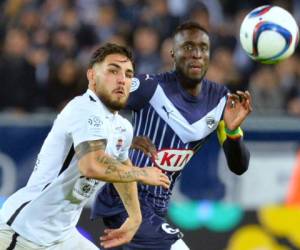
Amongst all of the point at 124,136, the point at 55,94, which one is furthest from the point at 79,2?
the point at 124,136

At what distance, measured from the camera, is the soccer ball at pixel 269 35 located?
7070 mm

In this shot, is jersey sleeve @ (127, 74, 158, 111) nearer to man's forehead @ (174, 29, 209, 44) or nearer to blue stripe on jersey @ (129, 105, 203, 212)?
blue stripe on jersey @ (129, 105, 203, 212)

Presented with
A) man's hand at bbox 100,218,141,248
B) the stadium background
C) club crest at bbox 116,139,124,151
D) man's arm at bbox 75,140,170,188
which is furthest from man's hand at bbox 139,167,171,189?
the stadium background

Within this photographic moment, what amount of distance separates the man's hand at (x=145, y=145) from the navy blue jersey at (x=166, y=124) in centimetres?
5

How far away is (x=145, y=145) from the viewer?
688 centimetres

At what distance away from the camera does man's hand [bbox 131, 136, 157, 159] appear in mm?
6875

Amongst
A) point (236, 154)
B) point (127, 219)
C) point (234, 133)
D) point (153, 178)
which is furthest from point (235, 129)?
point (153, 178)

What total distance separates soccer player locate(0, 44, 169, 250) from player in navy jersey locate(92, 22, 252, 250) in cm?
72

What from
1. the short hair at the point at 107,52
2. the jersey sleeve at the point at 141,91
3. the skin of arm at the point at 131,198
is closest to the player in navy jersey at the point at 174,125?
the jersey sleeve at the point at 141,91

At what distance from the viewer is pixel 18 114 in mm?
11656

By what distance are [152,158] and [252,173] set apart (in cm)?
378

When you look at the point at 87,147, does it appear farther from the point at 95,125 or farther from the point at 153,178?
the point at 153,178

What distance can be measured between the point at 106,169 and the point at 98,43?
23.9 ft

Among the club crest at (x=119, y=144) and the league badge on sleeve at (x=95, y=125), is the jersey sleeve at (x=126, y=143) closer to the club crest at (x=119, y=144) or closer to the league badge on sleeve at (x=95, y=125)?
the club crest at (x=119, y=144)
